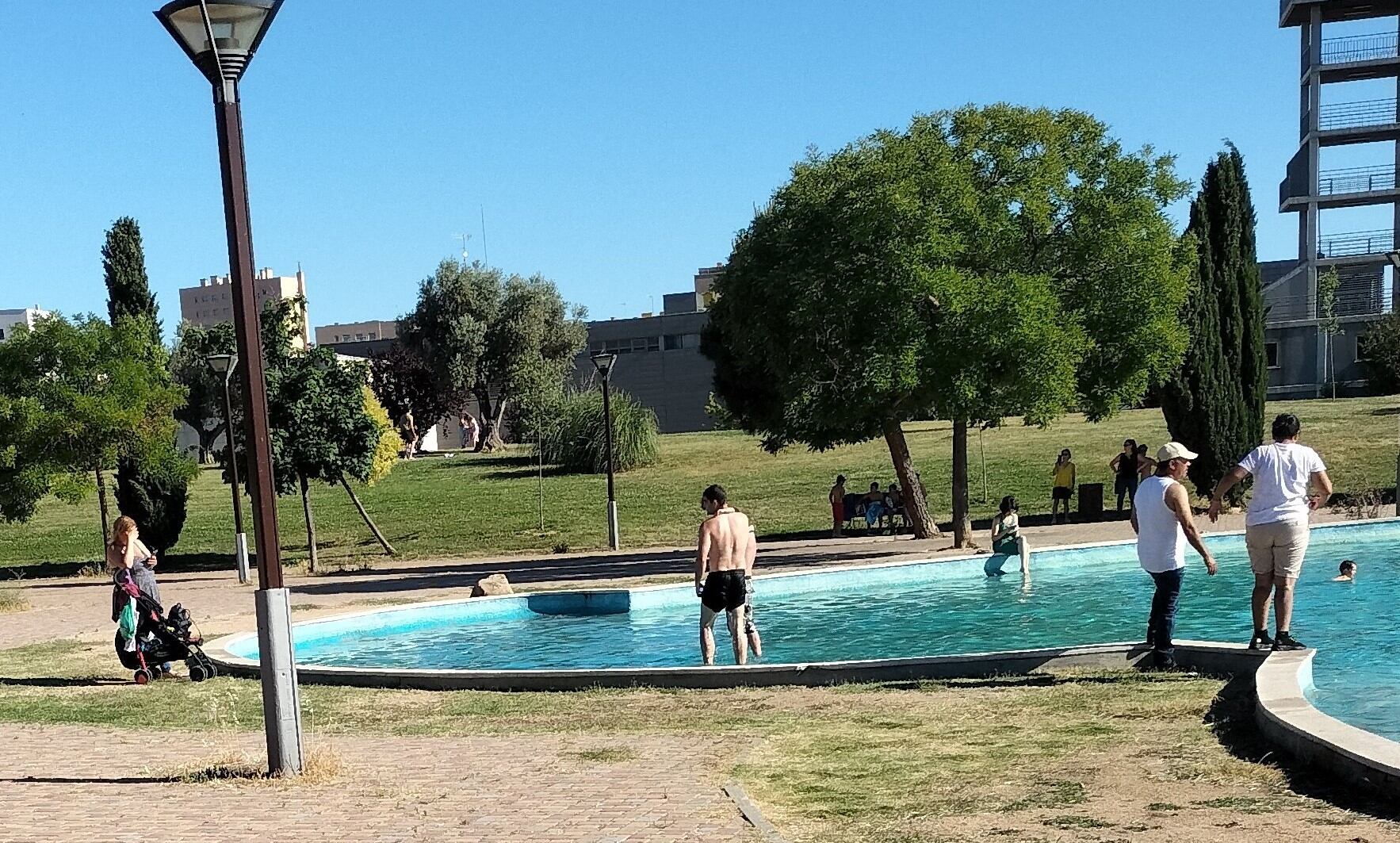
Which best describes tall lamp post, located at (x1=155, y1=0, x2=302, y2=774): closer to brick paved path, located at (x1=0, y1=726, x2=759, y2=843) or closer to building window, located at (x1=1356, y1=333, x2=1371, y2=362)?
brick paved path, located at (x1=0, y1=726, x2=759, y2=843)

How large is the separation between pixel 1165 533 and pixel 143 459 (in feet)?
77.8

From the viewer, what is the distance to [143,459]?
2833 centimetres

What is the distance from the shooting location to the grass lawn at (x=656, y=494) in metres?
32.0

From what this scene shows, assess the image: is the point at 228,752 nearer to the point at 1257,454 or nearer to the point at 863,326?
the point at 1257,454

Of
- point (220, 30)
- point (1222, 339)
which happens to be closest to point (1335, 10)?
point (1222, 339)

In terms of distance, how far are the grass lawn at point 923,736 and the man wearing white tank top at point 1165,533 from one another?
0.44 meters

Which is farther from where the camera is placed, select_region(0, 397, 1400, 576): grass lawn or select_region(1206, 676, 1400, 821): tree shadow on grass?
select_region(0, 397, 1400, 576): grass lawn

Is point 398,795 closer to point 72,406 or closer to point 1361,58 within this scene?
point 72,406

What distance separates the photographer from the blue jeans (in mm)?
10281

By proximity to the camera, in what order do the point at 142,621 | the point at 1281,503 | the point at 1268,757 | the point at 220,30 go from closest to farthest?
1. the point at 1268,757
2. the point at 220,30
3. the point at 1281,503
4. the point at 142,621

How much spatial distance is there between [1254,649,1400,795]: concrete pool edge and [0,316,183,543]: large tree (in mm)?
23635

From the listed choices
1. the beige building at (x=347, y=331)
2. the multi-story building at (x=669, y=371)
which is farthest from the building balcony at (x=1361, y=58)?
the beige building at (x=347, y=331)

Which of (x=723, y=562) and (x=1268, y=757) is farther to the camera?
(x=723, y=562)

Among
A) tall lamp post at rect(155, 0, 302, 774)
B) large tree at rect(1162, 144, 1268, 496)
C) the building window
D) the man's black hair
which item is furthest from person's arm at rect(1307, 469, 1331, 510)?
the building window
